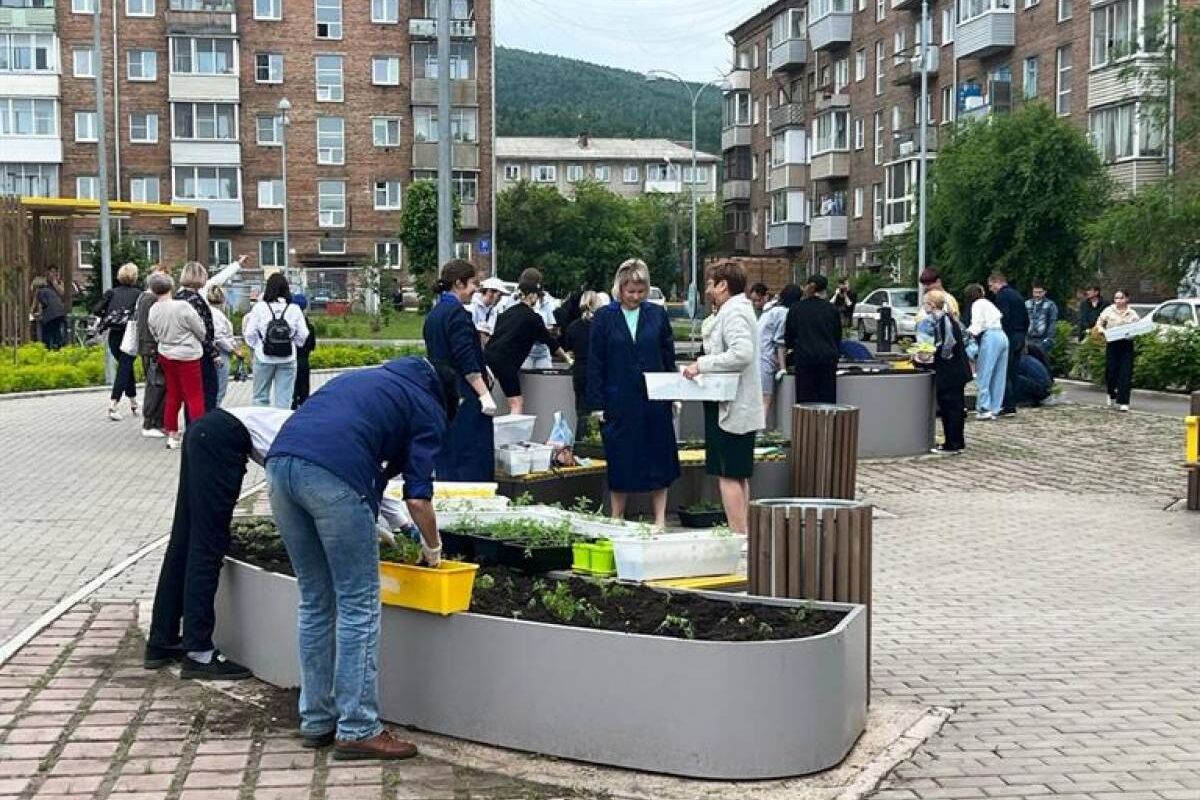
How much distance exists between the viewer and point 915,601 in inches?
363

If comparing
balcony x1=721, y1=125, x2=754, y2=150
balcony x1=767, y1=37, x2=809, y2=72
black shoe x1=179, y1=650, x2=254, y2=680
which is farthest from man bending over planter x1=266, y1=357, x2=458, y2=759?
balcony x1=721, y1=125, x2=754, y2=150

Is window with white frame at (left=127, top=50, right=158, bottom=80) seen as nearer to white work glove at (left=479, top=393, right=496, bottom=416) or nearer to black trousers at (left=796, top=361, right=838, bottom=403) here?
black trousers at (left=796, top=361, right=838, bottom=403)

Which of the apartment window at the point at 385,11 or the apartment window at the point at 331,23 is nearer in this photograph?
the apartment window at the point at 331,23

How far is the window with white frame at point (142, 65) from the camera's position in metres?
73.8

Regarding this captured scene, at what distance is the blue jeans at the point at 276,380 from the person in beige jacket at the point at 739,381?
7.63 metres

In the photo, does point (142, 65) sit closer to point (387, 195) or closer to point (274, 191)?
point (274, 191)

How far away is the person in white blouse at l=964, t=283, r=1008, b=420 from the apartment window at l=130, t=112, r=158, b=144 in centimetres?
5989

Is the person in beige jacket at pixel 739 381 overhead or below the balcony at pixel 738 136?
below

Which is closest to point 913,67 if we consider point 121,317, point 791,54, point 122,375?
point 791,54

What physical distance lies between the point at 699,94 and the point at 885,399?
62273 mm

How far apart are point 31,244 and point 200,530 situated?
28792mm

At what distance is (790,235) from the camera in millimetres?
80562

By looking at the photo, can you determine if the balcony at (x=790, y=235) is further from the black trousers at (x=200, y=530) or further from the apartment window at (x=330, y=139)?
the black trousers at (x=200, y=530)

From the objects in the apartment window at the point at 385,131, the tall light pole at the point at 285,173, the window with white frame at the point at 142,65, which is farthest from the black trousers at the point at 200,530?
the window with white frame at the point at 142,65
